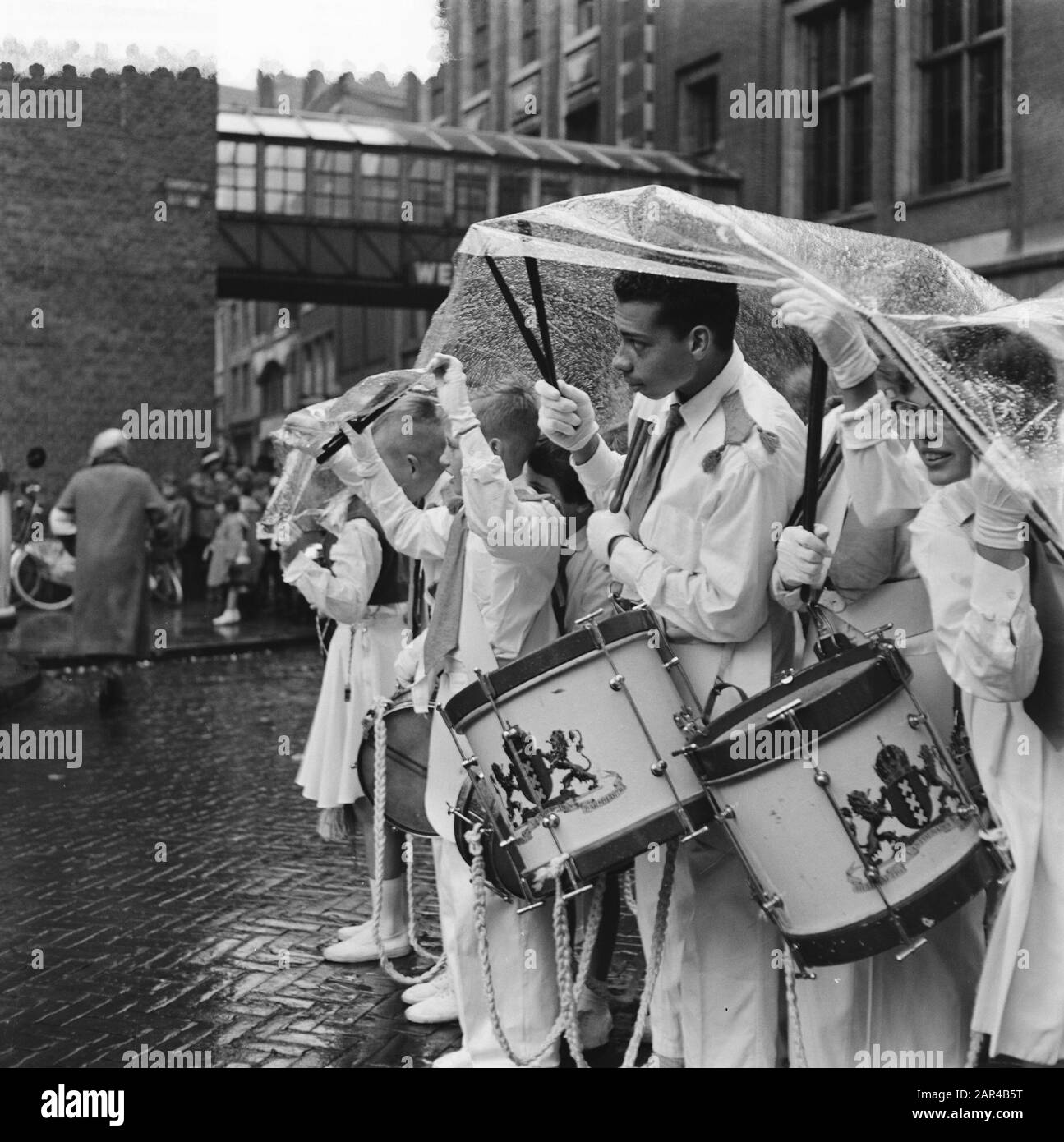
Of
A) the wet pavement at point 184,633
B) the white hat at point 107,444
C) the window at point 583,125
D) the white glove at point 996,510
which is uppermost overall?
the window at point 583,125

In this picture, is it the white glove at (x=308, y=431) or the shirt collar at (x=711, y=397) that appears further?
the white glove at (x=308, y=431)

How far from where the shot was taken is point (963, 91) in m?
19.7

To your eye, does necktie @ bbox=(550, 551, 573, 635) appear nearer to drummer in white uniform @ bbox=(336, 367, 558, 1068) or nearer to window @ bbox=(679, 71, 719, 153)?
drummer in white uniform @ bbox=(336, 367, 558, 1068)

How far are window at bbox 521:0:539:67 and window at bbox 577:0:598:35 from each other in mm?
994

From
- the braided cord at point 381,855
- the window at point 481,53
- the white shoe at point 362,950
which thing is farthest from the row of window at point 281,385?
the braided cord at point 381,855

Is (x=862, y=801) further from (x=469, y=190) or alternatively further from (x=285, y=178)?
(x=469, y=190)

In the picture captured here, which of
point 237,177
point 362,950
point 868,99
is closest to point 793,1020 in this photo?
point 362,950

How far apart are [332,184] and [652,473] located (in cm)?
2228

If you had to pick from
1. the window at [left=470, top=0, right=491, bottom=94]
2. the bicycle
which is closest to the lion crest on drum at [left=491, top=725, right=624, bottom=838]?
the bicycle

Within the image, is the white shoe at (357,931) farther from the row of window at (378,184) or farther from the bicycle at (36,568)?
the row of window at (378,184)

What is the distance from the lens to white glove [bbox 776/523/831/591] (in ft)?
10.1

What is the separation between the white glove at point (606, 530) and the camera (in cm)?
347

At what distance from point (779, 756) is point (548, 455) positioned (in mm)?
1502

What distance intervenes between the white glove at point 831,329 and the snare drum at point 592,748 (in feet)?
2.15
